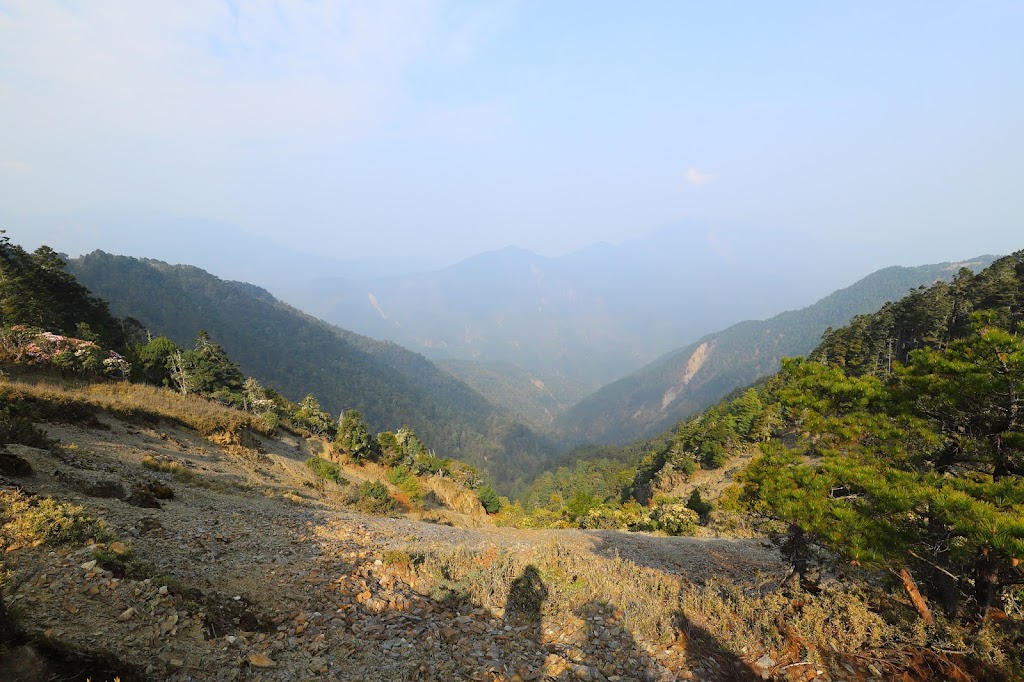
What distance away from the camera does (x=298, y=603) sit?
8562 mm

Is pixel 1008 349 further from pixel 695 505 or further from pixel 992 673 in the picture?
pixel 695 505

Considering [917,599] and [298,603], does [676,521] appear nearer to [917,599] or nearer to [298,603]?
[917,599]

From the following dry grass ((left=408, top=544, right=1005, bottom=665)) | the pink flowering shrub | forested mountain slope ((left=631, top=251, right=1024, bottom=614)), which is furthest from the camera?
the pink flowering shrub

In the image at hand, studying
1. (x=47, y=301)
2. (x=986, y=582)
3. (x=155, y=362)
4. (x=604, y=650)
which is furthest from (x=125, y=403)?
(x=47, y=301)

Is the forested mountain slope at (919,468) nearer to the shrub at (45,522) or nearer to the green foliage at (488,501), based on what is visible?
the shrub at (45,522)

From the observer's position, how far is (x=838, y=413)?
9.61m

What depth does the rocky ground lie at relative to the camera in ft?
20.0

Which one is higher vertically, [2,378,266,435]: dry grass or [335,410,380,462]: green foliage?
[2,378,266,435]: dry grass

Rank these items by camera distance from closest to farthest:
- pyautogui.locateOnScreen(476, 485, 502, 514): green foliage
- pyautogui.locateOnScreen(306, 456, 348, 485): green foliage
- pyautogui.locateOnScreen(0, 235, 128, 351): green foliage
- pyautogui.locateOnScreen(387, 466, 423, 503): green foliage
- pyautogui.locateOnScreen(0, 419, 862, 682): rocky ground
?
pyautogui.locateOnScreen(0, 419, 862, 682): rocky ground < pyautogui.locateOnScreen(306, 456, 348, 485): green foliage < pyautogui.locateOnScreen(387, 466, 423, 503): green foliage < pyautogui.locateOnScreen(0, 235, 128, 351): green foliage < pyautogui.locateOnScreen(476, 485, 502, 514): green foliage

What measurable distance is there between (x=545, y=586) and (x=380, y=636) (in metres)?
4.34

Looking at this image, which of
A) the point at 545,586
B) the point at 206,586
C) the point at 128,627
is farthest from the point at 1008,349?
the point at 206,586

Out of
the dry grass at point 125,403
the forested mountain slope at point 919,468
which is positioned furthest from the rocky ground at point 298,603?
the dry grass at point 125,403

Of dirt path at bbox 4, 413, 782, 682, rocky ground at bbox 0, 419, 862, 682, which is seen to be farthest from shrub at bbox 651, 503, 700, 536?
rocky ground at bbox 0, 419, 862, 682

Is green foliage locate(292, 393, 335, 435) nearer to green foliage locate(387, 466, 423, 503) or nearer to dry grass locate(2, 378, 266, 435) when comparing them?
green foliage locate(387, 466, 423, 503)
